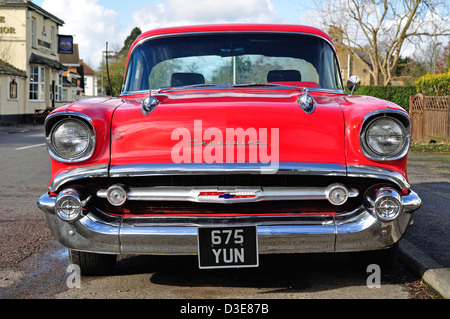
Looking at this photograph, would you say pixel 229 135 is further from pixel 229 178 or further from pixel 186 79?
pixel 186 79

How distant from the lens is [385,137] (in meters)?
3.24

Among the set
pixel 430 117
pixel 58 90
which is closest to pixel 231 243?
pixel 430 117

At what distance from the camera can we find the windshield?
4.44m

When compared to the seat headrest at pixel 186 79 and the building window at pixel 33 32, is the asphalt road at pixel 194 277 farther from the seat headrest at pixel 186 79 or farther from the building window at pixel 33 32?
the building window at pixel 33 32

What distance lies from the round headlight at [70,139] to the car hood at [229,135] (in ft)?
0.55

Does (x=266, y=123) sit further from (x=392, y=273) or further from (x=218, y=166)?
(x=392, y=273)

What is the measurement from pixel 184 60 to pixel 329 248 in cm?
216

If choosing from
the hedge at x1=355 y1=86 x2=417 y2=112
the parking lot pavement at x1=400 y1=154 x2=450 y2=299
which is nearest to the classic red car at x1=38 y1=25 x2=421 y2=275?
the parking lot pavement at x1=400 y1=154 x2=450 y2=299

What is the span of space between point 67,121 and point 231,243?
1204 mm

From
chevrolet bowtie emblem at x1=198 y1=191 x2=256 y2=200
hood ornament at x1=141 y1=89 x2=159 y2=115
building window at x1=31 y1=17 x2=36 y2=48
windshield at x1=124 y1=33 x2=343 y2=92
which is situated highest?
building window at x1=31 y1=17 x2=36 y2=48

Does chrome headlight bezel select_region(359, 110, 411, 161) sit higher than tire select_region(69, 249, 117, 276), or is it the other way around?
chrome headlight bezel select_region(359, 110, 411, 161)

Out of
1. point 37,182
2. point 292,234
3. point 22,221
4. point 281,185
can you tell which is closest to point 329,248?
point 292,234

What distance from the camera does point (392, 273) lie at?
378 centimetres

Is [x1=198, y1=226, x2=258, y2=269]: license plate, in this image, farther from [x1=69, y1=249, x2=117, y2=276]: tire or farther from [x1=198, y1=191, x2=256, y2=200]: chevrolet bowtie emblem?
[x1=69, y1=249, x2=117, y2=276]: tire
